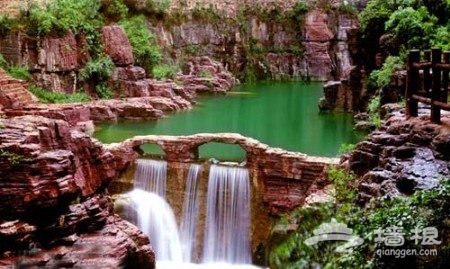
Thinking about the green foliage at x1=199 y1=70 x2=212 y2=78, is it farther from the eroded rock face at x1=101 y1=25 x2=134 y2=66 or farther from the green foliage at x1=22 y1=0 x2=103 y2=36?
the green foliage at x1=22 y1=0 x2=103 y2=36

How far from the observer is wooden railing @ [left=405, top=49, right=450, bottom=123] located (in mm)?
7133

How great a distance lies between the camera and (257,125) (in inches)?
906

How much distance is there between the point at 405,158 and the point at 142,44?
2519 centimetres

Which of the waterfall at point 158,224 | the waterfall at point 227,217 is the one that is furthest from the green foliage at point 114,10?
the waterfall at point 227,217

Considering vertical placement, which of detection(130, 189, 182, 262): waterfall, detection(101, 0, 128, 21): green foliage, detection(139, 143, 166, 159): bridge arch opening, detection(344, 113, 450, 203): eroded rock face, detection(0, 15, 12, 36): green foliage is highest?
detection(101, 0, 128, 21): green foliage

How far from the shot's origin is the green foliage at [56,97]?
24000 millimetres

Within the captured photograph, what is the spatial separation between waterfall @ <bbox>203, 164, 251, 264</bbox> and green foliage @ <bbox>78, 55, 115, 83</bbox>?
1321 centimetres

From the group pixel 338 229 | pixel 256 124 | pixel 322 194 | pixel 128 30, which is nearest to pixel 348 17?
pixel 128 30

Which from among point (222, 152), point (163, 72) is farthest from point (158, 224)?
point (163, 72)

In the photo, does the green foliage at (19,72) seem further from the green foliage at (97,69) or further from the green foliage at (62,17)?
the green foliage at (97,69)

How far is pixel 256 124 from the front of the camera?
23.2 m

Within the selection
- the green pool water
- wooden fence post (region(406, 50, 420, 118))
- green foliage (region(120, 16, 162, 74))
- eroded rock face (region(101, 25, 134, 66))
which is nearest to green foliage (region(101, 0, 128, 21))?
green foliage (region(120, 16, 162, 74))

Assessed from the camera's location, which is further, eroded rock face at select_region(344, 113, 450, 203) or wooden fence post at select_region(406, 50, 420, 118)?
wooden fence post at select_region(406, 50, 420, 118)

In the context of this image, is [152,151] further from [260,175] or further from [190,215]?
[260,175]
